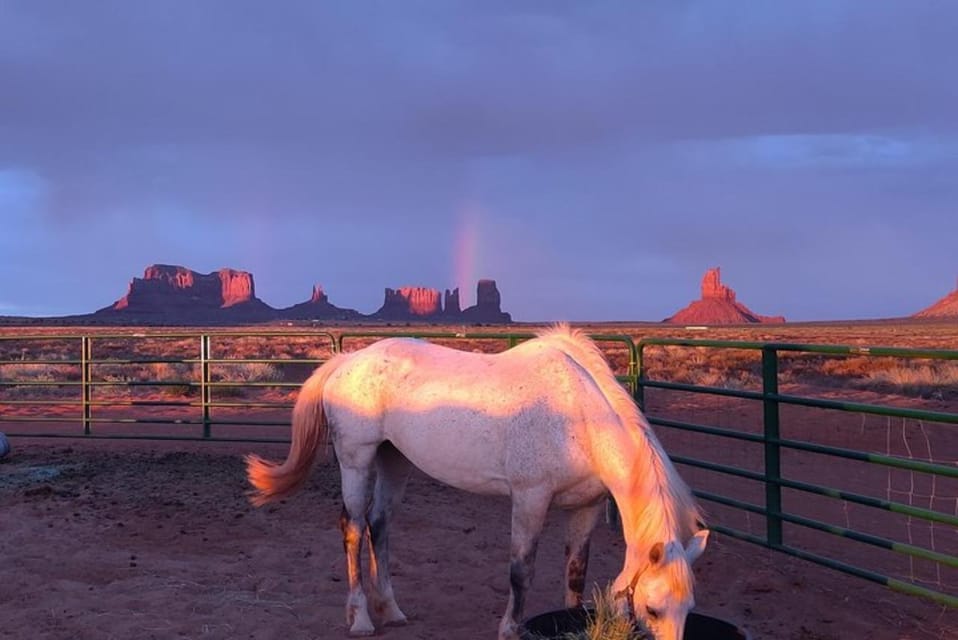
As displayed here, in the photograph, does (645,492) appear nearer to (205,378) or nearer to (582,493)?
(582,493)

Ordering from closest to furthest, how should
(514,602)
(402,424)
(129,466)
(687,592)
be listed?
1. (687,592)
2. (514,602)
3. (402,424)
4. (129,466)

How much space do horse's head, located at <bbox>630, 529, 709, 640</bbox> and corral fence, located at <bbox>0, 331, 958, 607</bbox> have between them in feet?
5.96

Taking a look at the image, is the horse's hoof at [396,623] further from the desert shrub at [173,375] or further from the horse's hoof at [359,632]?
the desert shrub at [173,375]

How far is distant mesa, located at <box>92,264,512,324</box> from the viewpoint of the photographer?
427 feet

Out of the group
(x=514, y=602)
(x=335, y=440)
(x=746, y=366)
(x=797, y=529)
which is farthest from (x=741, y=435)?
(x=746, y=366)

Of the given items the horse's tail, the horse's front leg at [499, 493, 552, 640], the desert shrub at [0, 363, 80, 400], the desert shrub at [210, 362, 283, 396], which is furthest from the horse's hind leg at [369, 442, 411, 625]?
the desert shrub at [210, 362, 283, 396]

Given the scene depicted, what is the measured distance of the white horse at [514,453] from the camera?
375 cm

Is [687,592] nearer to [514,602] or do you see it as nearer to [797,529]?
[514,602]

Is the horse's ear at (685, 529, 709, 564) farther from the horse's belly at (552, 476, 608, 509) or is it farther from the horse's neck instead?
the horse's belly at (552, 476, 608, 509)

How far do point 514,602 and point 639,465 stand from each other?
3.16 ft

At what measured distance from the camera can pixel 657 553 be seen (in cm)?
333

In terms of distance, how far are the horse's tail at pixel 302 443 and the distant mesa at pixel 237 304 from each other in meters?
122

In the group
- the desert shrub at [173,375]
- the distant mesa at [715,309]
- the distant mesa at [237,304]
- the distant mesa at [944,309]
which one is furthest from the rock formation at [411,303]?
the desert shrub at [173,375]

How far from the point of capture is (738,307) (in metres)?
131
